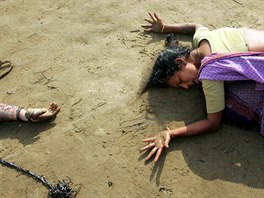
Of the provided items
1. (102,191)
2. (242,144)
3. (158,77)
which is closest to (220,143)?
(242,144)

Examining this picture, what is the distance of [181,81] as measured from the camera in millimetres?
3064

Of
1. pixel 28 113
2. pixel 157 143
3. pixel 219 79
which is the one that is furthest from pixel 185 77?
pixel 28 113

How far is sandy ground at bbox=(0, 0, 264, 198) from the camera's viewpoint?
2674 millimetres

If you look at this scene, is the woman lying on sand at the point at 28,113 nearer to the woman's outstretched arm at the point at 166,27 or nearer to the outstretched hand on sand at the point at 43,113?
the outstretched hand on sand at the point at 43,113

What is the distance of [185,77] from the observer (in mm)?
3027

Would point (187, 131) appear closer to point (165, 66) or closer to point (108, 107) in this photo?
point (165, 66)

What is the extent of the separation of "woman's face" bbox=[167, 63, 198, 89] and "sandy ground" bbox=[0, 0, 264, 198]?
0.12m

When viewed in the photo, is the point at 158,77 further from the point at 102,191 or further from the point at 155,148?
the point at 102,191

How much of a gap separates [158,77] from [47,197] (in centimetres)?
123

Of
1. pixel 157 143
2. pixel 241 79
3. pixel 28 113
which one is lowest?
pixel 157 143

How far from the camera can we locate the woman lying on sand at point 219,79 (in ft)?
8.99

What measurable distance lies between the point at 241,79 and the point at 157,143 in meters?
0.76

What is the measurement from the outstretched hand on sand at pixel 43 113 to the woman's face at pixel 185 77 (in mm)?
936

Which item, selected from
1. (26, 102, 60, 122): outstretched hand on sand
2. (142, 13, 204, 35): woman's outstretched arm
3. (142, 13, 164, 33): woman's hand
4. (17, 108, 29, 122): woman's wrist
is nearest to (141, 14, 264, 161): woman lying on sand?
(142, 13, 204, 35): woman's outstretched arm
